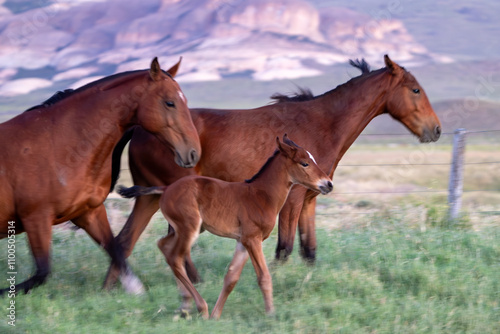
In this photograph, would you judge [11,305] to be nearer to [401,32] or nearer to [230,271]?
[230,271]

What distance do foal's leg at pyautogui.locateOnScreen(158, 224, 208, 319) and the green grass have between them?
6.1 inches

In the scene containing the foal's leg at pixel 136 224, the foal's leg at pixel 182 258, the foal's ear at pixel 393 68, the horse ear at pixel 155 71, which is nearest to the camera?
the foal's leg at pixel 182 258

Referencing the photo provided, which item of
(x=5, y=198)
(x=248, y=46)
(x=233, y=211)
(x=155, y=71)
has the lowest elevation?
(x=233, y=211)

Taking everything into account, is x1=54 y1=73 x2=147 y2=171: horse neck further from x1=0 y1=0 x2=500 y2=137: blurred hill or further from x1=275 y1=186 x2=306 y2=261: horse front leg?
x1=0 y1=0 x2=500 y2=137: blurred hill

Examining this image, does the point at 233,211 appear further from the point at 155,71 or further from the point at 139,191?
the point at 155,71

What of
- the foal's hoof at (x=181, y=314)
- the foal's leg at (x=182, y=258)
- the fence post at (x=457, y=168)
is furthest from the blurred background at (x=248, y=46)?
the foal's hoof at (x=181, y=314)

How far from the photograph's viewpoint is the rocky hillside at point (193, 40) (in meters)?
103

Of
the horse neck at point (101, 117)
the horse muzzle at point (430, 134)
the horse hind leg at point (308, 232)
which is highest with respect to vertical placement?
the horse neck at point (101, 117)

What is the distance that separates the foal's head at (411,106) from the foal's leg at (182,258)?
2.67m

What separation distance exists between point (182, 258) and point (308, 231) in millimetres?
1905

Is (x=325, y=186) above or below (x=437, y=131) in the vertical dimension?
below

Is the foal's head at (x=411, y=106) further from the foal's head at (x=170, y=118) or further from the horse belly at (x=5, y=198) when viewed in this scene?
the horse belly at (x=5, y=198)

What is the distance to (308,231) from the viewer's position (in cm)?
645

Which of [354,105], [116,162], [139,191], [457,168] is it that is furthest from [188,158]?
[457,168]
